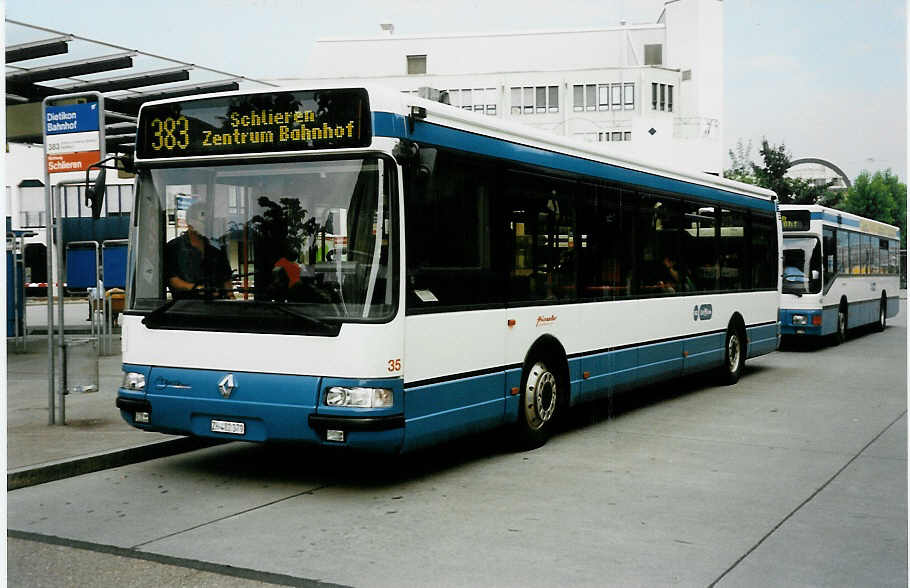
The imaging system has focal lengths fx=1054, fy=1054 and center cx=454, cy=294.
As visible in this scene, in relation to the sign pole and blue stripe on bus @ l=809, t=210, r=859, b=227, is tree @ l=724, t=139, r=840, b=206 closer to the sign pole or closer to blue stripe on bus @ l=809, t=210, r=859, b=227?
blue stripe on bus @ l=809, t=210, r=859, b=227

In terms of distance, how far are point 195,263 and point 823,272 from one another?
16.2 m

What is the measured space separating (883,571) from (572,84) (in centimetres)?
8024

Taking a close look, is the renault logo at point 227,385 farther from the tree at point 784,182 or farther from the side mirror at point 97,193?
the tree at point 784,182

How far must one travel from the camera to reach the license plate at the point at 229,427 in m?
7.40

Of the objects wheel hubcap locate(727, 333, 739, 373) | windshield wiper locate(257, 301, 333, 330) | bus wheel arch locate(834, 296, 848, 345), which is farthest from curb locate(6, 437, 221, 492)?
bus wheel arch locate(834, 296, 848, 345)

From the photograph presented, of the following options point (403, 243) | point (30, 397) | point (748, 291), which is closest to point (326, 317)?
point (403, 243)

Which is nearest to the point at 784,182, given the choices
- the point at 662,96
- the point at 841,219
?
the point at 662,96

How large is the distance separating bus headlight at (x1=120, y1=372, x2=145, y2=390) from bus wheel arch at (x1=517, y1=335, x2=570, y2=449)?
3.12 meters

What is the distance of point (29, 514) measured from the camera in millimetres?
6898

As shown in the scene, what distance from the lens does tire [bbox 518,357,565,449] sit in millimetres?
Result: 9047

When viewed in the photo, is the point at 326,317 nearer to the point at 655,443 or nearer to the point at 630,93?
the point at 655,443

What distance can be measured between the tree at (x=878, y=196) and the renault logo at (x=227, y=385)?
310ft

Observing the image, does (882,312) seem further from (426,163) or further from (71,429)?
(71,429)

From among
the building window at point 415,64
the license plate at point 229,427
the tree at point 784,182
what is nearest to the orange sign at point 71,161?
the license plate at point 229,427
